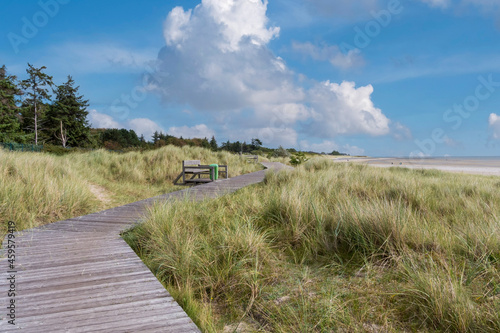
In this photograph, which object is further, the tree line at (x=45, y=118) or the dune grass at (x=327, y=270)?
the tree line at (x=45, y=118)

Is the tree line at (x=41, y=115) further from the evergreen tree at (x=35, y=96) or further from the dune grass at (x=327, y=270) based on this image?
the dune grass at (x=327, y=270)

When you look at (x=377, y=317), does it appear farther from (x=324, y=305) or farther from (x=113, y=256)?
(x=113, y=256)

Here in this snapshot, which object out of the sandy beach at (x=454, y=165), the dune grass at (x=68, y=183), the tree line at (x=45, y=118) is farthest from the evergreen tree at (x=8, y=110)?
the sandy beach at (x=454, y=165)

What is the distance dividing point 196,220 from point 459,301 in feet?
10.4

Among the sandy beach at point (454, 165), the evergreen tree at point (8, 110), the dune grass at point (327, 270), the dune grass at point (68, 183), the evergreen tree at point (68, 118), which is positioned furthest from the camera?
the evergreen tree at point (68, 118)

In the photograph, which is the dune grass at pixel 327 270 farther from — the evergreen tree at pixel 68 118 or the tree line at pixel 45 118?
the evergreen tree at pixel 68 118

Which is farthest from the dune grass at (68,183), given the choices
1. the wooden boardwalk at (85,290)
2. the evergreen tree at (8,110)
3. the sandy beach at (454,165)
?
the evergreen tree at (8,110)

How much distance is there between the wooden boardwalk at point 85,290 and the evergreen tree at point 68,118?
45.8m

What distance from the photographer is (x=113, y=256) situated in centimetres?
303

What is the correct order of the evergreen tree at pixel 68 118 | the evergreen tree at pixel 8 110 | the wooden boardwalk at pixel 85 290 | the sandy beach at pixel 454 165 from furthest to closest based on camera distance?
the evergreen tree at pixel 68 118 → the evergreen tree at pixel 8 110 → the sandy beach at pixel 454 165 → the wooden boardwalk at pixel 85 290

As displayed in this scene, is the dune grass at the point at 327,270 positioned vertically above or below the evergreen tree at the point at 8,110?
below

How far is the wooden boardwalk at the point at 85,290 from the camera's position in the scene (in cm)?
189

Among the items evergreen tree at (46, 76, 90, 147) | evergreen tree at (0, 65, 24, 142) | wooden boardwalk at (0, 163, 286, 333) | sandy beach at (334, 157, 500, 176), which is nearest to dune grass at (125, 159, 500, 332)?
wooden boardwalk at (0, 163, 286, 333)

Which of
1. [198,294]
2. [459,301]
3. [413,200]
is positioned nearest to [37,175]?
[198,294]
